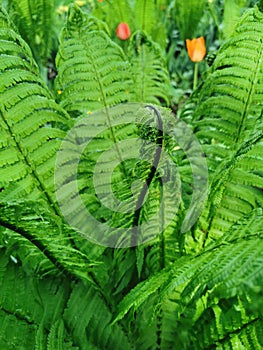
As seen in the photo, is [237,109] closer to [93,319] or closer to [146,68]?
[146,68]

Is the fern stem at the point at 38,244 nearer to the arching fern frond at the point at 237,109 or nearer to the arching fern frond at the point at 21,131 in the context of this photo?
the arching fern frond at the point at 21,131

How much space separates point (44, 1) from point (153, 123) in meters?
1.62

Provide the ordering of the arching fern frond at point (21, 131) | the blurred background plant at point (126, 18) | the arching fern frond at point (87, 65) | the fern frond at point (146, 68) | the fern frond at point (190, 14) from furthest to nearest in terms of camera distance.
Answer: the fern frond at point (190, 14) < the blurred background plant at point (126, 18) < the fern frond at point (146, 68) < the arching fern frond at point (87, 65) < the arching fern frond at point (21, 131)

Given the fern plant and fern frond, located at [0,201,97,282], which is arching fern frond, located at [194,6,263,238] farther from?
fern frond, located at [0,201,97,282]

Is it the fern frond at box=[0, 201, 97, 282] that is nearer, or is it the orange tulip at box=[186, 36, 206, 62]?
the fern frond at box=[0, 201, 97, 282]

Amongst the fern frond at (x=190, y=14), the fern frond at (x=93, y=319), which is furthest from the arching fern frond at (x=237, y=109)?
the fern frond at (x=190, y=14)

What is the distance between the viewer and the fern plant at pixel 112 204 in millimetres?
905

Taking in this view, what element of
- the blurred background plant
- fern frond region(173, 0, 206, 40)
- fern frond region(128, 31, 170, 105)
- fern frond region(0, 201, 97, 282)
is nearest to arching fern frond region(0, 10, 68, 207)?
fern frond region(0, 201, 97, 282)

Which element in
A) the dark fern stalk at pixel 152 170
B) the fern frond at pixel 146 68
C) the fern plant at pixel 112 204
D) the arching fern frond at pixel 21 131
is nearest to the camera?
the dark fern stalk at pixel 152 170

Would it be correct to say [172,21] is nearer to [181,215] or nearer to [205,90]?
[205,90]

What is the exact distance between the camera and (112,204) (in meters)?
1.15

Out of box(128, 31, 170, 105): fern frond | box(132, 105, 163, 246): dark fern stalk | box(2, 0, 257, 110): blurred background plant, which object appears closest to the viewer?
box(132, 105, 163, 246): dark fern stalk

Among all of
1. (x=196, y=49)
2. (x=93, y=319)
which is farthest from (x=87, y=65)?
(x=196, y=49)

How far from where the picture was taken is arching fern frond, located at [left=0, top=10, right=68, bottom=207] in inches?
41.4
